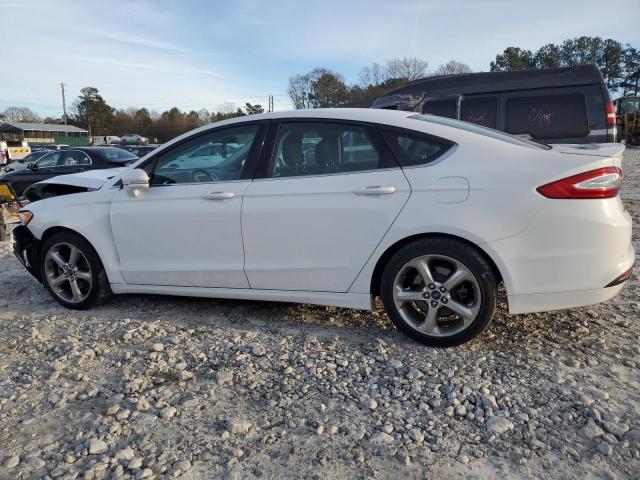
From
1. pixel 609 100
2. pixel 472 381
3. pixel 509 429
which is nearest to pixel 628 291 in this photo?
pixel 472 381

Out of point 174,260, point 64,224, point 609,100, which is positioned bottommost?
point 174,260

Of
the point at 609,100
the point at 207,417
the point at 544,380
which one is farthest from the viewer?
the point at 609,100

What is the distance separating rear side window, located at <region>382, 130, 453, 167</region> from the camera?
3.21m

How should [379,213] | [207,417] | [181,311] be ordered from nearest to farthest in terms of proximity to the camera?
[207,417], [379,213], [181,311]

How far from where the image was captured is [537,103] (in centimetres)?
807

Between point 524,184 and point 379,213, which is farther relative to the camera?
point 379,213

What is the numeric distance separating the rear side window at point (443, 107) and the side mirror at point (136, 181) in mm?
6360

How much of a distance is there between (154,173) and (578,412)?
3.35 m

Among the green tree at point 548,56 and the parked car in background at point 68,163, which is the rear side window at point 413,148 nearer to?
the parked car in background at point 68,163

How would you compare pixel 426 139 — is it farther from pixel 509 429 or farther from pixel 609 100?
pixel 609 100

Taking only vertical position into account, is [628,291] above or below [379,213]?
below

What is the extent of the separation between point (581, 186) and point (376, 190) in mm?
1198

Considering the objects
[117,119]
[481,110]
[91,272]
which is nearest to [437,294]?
[91,272]

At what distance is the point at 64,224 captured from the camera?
4223mm
